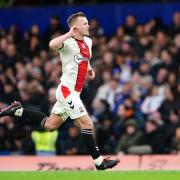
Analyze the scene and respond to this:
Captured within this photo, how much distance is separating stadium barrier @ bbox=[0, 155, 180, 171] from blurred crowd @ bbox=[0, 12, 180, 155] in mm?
1118

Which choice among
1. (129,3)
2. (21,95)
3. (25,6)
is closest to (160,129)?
(21,95)

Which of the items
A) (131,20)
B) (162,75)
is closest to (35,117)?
(162,75)

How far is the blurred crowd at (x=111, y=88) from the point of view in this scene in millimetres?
18672

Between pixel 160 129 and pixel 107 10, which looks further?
pixel 107 10

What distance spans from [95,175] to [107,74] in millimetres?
8276

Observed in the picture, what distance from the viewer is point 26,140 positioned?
1934 centimetres

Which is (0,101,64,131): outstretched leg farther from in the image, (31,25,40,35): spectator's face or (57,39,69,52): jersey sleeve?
(31,25,40,35): spectator's face

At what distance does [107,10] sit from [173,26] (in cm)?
239

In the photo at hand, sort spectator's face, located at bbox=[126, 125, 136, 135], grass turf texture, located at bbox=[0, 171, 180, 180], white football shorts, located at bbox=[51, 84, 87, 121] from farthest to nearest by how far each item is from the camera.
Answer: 1. spectator's face, located at bbox=[126, 125, 136, 135]
2. white football shorts, located at bbox=[51, 84, 87, 121]
3. grass turf texture, located at bbox=[0, 171, 180, 180]

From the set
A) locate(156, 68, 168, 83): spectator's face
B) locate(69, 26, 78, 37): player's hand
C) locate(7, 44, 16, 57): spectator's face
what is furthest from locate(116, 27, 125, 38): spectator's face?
locate(69, 26, 78, 37): player's hand

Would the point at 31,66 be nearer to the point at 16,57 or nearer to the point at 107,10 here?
the point at 16,57

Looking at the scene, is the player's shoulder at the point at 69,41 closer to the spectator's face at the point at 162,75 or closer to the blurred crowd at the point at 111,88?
the blurred crowd at the point at 111,88

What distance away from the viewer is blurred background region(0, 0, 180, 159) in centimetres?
1872

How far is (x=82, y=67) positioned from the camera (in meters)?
13.8
